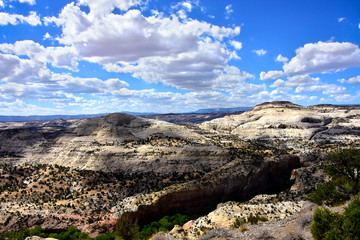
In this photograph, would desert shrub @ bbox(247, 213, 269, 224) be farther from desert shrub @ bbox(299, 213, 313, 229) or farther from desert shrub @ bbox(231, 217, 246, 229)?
desert shrub @ bbox(299, 213, 313, 229)

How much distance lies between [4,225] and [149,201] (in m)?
19.6

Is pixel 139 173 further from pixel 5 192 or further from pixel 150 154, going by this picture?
pixel 5 192

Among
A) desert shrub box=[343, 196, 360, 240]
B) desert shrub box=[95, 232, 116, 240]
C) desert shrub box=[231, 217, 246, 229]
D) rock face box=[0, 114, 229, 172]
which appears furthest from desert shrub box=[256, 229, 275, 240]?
rock face box=[0, 114, 229, 172]

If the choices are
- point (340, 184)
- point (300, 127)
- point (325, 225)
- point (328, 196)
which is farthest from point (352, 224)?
point (300, 127)

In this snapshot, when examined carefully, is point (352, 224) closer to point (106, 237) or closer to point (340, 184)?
point (340, 184)

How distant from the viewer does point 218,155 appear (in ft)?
170

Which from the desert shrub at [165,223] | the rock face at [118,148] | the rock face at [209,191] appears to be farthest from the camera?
the rock face at [118,148]

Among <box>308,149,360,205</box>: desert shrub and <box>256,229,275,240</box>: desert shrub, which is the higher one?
<box>308,149,360,205</box>: desert shrub

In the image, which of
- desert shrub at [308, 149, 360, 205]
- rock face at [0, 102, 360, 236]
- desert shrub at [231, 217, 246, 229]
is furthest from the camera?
rock face at [0, 102, 360, 236]

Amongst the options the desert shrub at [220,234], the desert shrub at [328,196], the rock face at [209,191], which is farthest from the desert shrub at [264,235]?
the rock face at [209,191]

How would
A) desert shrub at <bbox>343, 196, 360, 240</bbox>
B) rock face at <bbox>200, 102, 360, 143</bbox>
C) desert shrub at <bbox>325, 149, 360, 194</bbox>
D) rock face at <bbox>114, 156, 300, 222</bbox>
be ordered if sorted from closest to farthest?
desert shrub at <bbox>343, 196, 360, 240</bbox> < desert shrub at <bbox>325, 149, 360, 194</bbox> < rock face at <bbox>114, 156, 300, 222</bbox> < rock face at <bbox>200, 102, 360, 143</bbox>

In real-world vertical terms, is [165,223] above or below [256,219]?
below

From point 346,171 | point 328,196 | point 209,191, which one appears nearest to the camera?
point 328,196

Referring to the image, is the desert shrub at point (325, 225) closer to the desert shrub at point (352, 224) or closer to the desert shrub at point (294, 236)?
the desert shrub at point (352, 224)
